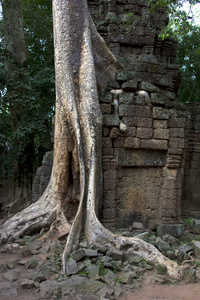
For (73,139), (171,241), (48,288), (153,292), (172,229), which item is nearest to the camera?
(48,288)

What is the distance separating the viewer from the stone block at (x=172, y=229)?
15.9ft

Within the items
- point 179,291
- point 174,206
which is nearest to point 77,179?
point 174,206

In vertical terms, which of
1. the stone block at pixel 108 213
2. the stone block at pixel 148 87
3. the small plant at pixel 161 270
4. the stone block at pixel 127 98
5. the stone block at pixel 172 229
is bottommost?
the small plant at pixel 161 270

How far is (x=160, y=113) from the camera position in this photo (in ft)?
16.7

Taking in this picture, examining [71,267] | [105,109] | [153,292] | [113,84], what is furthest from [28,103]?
[153,292]

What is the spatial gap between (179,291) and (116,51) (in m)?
4.41

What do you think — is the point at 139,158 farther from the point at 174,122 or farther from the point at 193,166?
the point at 193,166

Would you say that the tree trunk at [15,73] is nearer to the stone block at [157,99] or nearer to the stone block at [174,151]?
the stone block at [157,99]

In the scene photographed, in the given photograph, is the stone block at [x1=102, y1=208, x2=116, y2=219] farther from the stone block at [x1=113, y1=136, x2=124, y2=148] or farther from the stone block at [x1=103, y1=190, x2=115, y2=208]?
the stone block at [x1=113, y1=136, x2=124, y2=148]

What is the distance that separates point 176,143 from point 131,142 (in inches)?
33.3

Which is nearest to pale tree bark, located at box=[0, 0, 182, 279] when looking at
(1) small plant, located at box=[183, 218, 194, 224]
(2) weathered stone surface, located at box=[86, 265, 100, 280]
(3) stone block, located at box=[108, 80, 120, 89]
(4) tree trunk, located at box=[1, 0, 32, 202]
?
(3) stone block, located at box=[108, 80, 120, 89]

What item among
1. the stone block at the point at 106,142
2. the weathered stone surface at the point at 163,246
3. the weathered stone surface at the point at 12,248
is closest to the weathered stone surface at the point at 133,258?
the weathered stone surface at the point at 163,246

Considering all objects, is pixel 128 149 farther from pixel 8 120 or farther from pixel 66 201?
pixel 8 120

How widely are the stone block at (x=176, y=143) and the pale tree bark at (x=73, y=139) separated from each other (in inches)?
54.7
